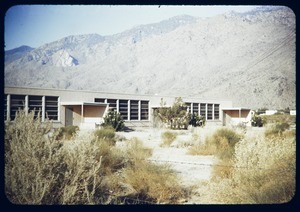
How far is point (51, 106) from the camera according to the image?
23750mm

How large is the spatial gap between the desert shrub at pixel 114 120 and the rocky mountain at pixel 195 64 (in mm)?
58477

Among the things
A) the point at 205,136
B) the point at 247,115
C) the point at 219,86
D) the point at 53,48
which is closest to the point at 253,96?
the point at 219,86

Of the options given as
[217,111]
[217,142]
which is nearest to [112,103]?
[217,111]

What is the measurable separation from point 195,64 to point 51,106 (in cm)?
11181

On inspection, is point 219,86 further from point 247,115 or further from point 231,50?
point 247,115

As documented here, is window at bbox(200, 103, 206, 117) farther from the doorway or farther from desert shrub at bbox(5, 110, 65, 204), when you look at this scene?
desert shrub at bbox(5, 110, 65, 204)

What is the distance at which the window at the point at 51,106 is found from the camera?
922 inches

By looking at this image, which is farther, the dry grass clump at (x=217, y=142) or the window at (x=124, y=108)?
the window at (x=124, y=108)

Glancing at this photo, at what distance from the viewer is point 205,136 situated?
44.2ft

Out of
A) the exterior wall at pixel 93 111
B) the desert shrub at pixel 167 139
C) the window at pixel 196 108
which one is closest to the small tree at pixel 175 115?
the window at pixel 196 108

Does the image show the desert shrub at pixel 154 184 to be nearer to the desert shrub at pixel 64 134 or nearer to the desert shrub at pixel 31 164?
the desert shrub at pixel 64 134

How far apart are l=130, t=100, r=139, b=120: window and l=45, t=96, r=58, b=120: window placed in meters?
7.60

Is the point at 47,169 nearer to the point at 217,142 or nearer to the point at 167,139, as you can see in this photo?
the point at 217,142
